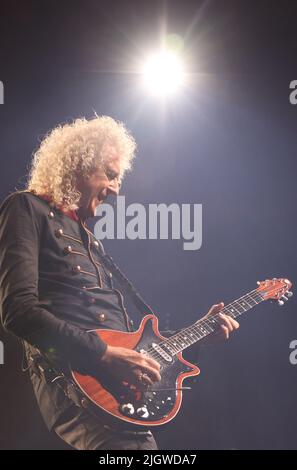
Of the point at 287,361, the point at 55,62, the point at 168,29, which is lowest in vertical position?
the point at 287,361

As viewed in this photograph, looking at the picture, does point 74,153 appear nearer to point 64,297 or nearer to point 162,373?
point 64,297

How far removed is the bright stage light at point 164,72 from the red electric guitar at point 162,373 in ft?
3.95

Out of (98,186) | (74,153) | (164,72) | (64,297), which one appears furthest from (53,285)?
(164,72)

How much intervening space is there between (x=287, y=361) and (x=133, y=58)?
187 centimetres

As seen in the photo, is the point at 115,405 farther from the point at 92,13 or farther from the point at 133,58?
the point at 92,13

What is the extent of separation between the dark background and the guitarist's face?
0.30 feet

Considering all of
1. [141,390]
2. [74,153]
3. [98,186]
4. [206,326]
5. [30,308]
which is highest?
[74,153]

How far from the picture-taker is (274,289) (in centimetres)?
281

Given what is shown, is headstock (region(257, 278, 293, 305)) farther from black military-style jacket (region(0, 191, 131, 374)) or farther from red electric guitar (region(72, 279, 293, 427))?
black military-style jacket (region(0, 191, 131, 374))

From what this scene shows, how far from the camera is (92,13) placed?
286 centimetres

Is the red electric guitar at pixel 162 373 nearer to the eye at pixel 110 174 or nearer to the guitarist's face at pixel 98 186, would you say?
the guitarist's face at pixel 98 186

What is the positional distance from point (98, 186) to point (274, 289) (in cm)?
110

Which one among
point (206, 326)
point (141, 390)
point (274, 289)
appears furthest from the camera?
point (274, 289)
